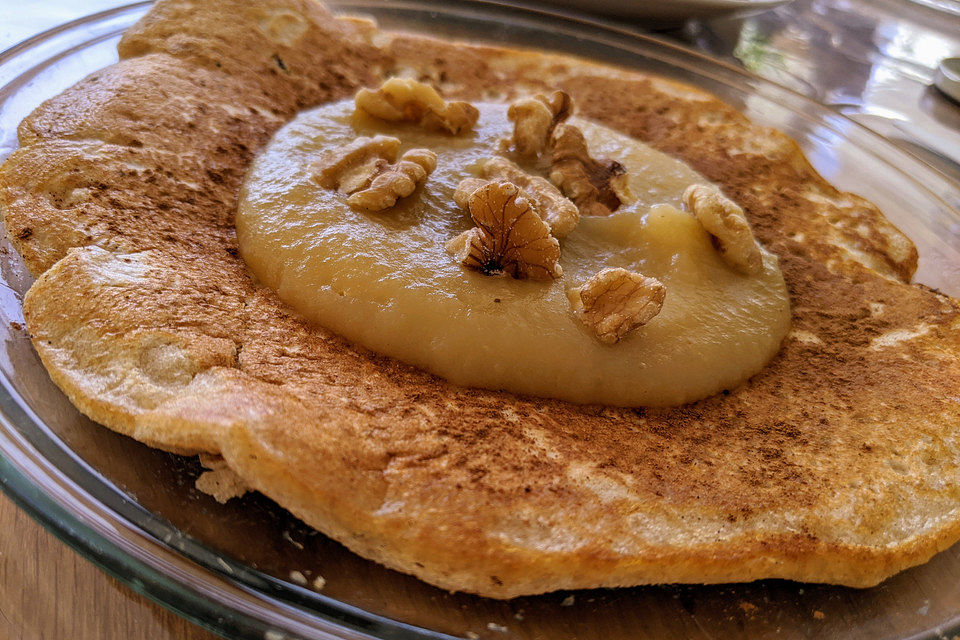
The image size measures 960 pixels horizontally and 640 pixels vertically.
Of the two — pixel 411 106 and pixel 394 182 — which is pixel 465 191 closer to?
pixel 394 182

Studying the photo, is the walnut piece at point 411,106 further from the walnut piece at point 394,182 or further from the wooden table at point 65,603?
the wooden table at point 65,603

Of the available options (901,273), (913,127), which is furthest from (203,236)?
(913,127)

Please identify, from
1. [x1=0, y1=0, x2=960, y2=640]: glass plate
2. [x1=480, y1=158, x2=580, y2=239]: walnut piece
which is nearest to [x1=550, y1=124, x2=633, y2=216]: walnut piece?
[x1=480, y1=158, x2=580, y2=239]: walnut piece

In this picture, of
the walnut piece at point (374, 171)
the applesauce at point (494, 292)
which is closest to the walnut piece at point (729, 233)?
the applesauce at point (494, 292)

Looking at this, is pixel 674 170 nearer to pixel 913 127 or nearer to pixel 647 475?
pixel 647 475

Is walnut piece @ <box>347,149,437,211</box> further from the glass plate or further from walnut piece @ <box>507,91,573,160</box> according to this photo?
the glass plate

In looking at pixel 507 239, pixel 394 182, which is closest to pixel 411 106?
pixel 394 182
